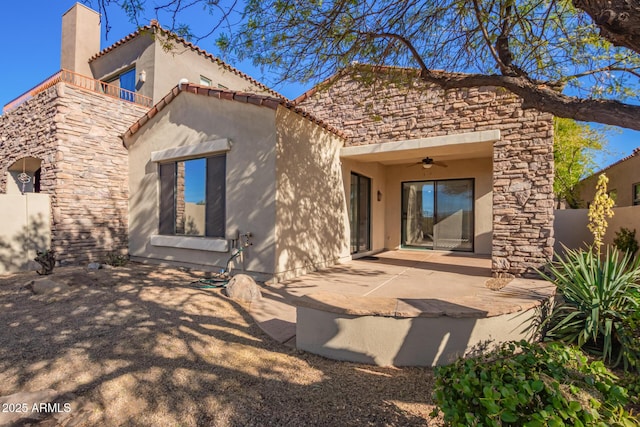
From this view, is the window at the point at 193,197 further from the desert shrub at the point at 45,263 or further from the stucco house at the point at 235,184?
the desert shrub at the point at 45,263

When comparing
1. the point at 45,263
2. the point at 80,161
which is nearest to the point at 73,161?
the point at 80,161

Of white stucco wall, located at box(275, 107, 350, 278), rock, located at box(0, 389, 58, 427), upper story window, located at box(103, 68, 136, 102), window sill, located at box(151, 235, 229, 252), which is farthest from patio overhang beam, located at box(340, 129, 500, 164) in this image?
upper story window, located at box(103, 68, 136, 102)

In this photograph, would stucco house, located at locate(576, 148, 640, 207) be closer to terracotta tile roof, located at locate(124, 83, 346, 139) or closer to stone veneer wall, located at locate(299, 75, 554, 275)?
stone veneer wall, located at locate(299, 75, 554, 275)

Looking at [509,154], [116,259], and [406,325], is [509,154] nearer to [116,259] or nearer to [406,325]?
[406,325]

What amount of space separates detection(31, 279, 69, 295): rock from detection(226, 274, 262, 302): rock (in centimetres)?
308

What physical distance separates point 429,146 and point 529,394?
6.52 meters

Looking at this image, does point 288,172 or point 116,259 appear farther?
point 116,259

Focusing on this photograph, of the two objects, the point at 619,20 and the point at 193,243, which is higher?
the point at 619,20

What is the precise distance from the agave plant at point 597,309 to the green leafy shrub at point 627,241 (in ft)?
14.6

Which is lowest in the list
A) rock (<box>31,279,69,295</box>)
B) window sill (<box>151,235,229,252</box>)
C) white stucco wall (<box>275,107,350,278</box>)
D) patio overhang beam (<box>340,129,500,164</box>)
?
rock (<box>31,279,69,295</box>)

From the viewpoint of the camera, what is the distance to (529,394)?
5.05ft

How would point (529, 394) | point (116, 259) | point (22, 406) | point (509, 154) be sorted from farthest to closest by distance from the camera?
point (116, 259) → point (509, 154) → point (22, 406) → point (529, 394)

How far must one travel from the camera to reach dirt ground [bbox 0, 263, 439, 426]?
7.86 feet

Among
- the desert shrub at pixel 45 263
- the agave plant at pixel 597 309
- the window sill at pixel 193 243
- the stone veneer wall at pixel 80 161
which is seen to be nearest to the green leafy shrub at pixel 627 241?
the agave plant at pixel 597 309
